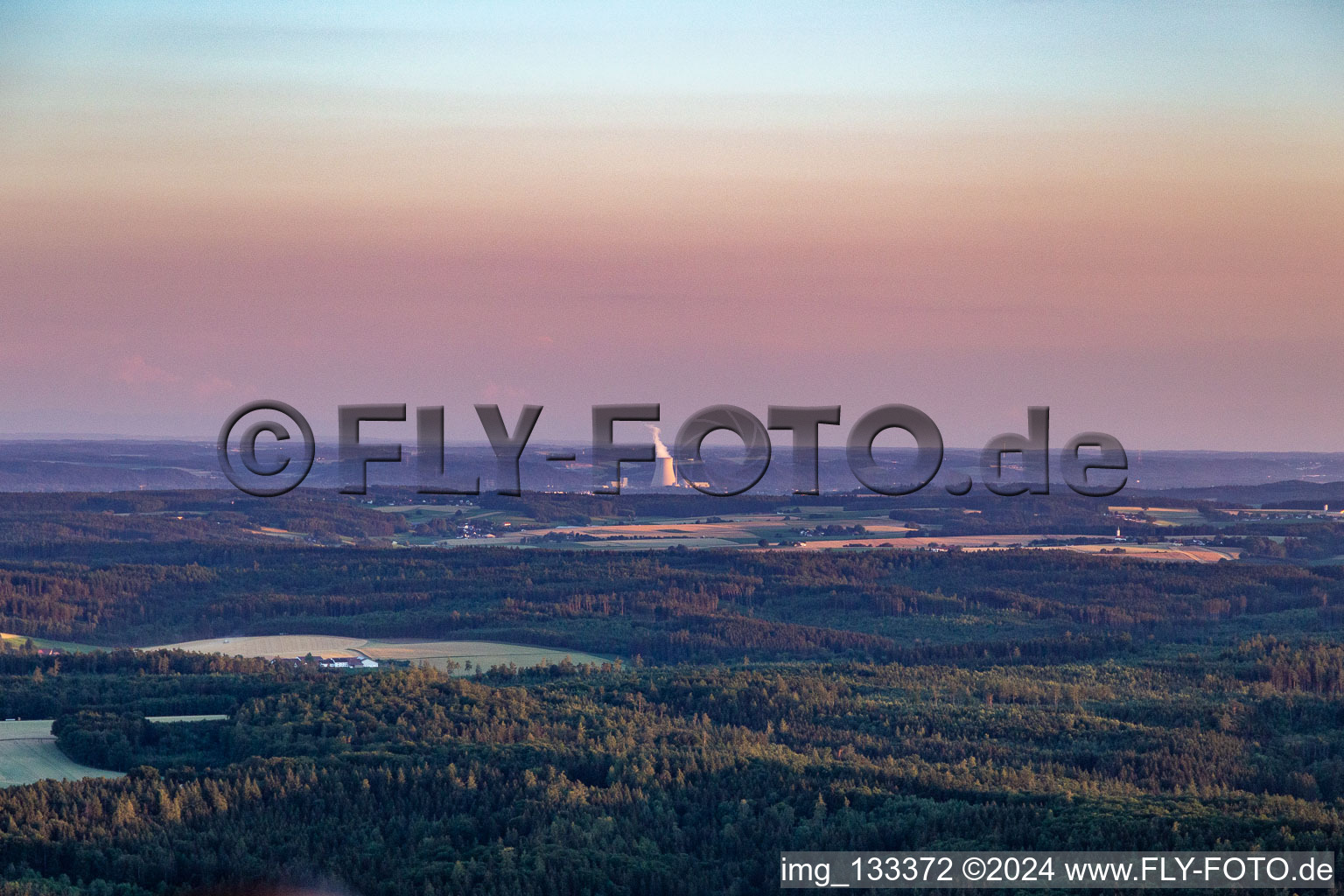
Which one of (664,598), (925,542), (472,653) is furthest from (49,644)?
(925,542)

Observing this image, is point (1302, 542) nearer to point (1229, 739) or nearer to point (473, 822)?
point (1229, 739)

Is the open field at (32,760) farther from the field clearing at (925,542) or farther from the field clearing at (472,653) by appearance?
the field clearing at (925,542)

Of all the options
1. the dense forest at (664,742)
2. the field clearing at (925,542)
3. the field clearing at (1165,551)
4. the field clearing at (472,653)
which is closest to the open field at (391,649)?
the field clearing at (472,653)

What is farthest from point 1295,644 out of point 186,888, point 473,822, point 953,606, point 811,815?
point 186,888

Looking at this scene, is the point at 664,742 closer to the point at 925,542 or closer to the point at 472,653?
the point at 472,653

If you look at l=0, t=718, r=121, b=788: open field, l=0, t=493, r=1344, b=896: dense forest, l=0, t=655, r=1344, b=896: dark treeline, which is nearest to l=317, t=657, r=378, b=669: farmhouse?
l=0, t=493, r=1344, b=896: dense forest

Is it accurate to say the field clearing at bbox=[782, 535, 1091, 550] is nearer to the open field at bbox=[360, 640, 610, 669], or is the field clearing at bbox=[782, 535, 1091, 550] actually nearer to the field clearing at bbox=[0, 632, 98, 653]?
the open field at bbox=[360, 640, 610, 669]
